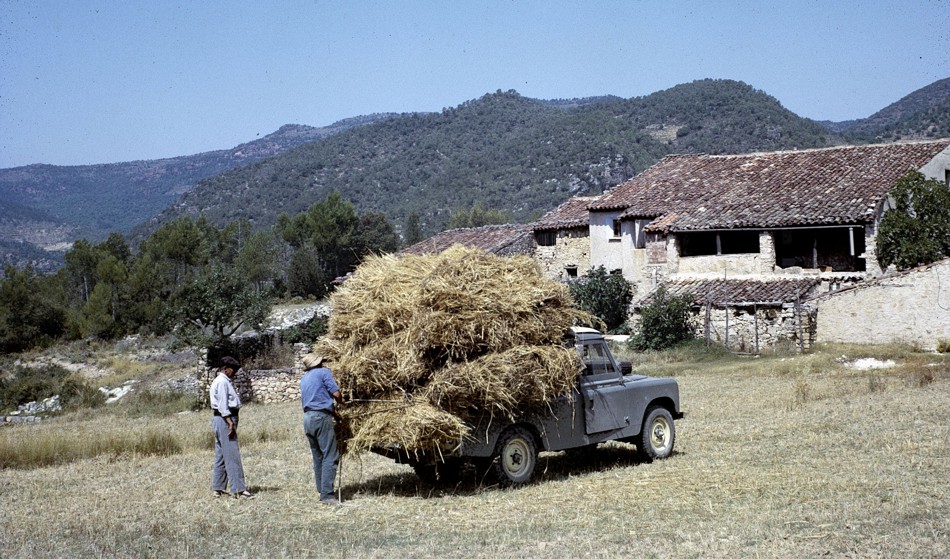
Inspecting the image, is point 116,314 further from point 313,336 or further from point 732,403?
point 732,403

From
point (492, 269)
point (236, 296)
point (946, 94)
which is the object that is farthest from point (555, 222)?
point (946, 94)

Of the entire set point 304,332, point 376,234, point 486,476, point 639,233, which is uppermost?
point 376,234

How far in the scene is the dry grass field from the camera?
9375mm

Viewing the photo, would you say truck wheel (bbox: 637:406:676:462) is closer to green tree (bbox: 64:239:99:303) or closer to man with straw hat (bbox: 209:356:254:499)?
man with straw hat (bbox: 209:356:254:499)

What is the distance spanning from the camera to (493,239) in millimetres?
53750

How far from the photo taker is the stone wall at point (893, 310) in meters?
29.9

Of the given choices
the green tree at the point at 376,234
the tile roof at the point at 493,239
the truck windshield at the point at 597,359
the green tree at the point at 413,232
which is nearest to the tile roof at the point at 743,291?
the tile roof at the point at 493,239

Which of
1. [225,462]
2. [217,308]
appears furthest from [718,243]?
[225,462]

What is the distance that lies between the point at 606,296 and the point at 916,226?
498 inches

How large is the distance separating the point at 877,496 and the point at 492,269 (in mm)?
5242

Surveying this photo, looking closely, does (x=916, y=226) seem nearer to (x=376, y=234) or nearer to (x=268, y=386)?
(x=268, y=386)

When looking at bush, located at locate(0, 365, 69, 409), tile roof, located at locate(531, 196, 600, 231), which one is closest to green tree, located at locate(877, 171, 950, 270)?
tile roof, located at locate(531, 196, 600, 231)

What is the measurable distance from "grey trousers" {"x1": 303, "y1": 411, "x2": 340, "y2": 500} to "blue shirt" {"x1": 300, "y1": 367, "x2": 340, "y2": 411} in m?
0.13

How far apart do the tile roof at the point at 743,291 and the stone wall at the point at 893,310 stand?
1611mm
